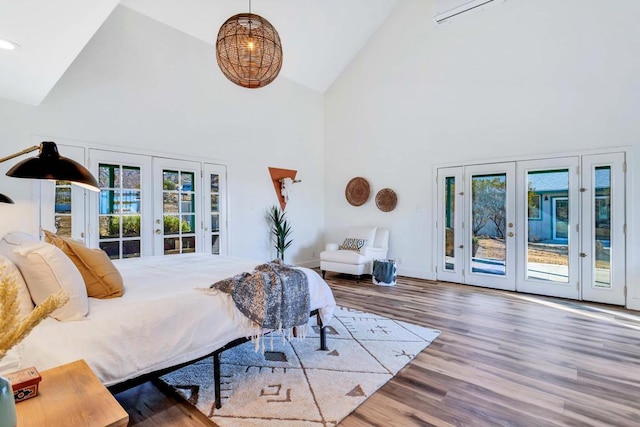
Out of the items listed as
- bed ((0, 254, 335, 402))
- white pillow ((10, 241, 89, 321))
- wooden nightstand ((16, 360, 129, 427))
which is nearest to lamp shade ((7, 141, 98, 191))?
white pillow ((10, 241, 89, 321))

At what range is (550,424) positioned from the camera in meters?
1.82

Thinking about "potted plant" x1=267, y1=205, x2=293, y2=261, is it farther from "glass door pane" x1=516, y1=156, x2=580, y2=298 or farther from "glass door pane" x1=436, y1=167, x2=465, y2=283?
"glass door pane" x1=516, y1=156, x2=580, y2=298

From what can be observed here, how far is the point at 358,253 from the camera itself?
18.0ft

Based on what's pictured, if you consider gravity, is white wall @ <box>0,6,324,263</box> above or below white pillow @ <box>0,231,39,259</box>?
above

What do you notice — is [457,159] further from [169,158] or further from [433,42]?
[169,158]

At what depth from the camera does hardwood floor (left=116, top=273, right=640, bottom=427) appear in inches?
74.7

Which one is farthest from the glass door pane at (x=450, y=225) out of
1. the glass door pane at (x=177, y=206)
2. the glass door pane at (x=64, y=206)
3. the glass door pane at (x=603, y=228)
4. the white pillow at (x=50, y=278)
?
the glass door pane at (x=64, y=206)

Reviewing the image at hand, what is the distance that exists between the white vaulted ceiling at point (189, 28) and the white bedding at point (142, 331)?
1733 millimetres

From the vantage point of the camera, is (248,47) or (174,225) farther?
(174,225)

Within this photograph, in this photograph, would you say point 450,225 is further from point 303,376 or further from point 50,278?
point 50,278

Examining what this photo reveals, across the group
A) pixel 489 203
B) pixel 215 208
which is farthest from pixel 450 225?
pixel 215 208

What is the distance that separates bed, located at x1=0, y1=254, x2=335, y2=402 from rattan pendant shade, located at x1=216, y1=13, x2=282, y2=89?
1655mm

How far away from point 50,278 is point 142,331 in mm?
515

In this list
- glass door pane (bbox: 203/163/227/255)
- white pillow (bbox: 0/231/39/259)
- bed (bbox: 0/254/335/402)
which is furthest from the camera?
glass door pane (bbox: 203/163/227/255)
